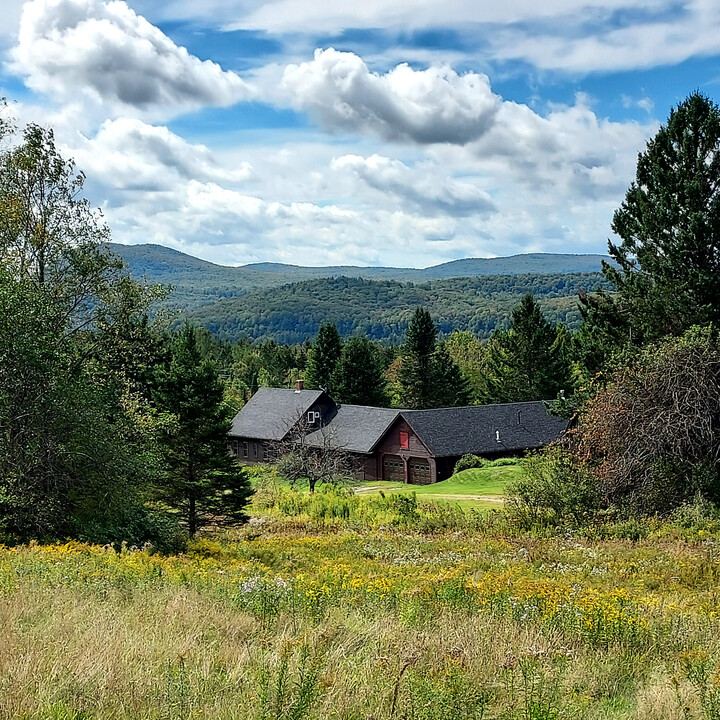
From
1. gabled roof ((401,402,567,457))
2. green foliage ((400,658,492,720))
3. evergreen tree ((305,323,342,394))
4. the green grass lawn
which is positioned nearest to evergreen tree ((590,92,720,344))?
the green grass lawn

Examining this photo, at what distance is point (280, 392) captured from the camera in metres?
71.1

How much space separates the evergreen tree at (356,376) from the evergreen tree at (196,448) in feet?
142

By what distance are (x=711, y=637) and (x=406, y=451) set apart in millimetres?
49828

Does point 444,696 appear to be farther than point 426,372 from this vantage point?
No

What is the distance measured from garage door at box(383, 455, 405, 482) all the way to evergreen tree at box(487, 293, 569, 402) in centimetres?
1819

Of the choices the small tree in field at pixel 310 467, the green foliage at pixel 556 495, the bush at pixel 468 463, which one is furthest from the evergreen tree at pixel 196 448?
the bush at pixel 468 463

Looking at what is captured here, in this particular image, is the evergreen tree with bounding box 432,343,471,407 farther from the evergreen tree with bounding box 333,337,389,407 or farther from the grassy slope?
A: the grassy slope

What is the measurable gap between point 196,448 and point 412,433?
2928 cm

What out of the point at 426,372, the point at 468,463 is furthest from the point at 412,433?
the point at 426,372

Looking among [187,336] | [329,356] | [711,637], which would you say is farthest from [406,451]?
[711,637]

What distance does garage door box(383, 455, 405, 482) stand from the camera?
5809 cm

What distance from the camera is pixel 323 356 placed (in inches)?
3083

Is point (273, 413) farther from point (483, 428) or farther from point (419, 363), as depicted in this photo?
point (483, 428)

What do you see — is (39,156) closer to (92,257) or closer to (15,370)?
(92,257)
